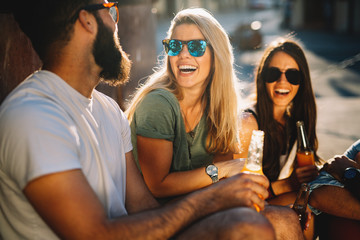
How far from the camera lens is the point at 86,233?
146cm

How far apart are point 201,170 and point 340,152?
3278mm

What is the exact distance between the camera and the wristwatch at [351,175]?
250 centimetres

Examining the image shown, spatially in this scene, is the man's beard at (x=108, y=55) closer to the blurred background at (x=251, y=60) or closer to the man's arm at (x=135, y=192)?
the man's arm at (x=135, y=192)

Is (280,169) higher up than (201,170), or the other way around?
(201,170)

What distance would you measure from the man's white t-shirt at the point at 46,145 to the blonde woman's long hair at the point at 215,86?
115 centimetres

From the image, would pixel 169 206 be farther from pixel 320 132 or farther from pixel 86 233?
pixel 320 132

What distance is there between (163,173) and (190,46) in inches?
45.8

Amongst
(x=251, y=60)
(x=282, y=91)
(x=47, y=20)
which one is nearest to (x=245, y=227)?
(x=47, y=20)

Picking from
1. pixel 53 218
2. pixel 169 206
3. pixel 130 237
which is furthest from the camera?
pixel 169 206

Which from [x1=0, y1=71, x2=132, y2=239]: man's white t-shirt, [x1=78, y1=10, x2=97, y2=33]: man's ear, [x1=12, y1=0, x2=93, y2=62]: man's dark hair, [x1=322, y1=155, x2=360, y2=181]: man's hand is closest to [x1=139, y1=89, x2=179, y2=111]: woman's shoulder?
[x1=0, y1=71, x2=132, y2=239]: man's white t-shirt

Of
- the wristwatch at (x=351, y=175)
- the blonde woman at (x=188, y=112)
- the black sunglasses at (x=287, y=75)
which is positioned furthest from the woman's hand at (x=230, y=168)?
the black sunglasses at (x=287, y=75)

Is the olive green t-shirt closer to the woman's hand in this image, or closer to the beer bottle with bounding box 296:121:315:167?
the woman's hand

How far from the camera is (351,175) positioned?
252cm

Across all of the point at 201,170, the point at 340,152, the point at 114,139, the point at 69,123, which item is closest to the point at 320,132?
the point at 340,152
